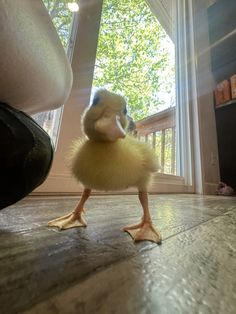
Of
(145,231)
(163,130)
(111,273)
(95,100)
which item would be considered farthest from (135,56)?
(111,273)

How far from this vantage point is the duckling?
13.5 inches

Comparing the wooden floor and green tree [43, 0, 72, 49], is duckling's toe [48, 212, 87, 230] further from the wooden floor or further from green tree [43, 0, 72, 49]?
green tree [43, 0, 72, 49]

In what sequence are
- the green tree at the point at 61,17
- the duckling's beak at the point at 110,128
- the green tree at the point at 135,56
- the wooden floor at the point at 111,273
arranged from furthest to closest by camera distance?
the green tree at the point at 135,56, the green tree at the point at 61,17, the duckling's beak at the point at 110,128, the wooden floor at the point at 111,273

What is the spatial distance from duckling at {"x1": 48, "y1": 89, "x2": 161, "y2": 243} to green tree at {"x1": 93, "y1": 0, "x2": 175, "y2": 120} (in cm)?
102

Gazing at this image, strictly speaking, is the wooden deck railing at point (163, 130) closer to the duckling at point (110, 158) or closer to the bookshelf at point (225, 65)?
the bookshelf at point (225, 65)

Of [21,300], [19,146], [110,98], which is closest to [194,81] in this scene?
[110,98]

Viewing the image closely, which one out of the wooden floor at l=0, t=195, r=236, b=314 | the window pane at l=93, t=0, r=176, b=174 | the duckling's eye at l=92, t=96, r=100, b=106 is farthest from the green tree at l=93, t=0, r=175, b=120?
the wooden floor at l=0, t=195, r=236, b=314

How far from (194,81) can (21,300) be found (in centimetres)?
222

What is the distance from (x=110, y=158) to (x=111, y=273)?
177 millimetres

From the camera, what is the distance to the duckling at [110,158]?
0.34m

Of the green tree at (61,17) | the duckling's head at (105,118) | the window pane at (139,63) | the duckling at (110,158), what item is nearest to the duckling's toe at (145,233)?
the duckling at (110,158)

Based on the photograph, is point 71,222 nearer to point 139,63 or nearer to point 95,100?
point 95,100

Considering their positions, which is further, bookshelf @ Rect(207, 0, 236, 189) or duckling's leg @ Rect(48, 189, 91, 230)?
bookshelf @ Rect(207, 0, 236, 189)

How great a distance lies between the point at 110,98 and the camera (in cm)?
36
